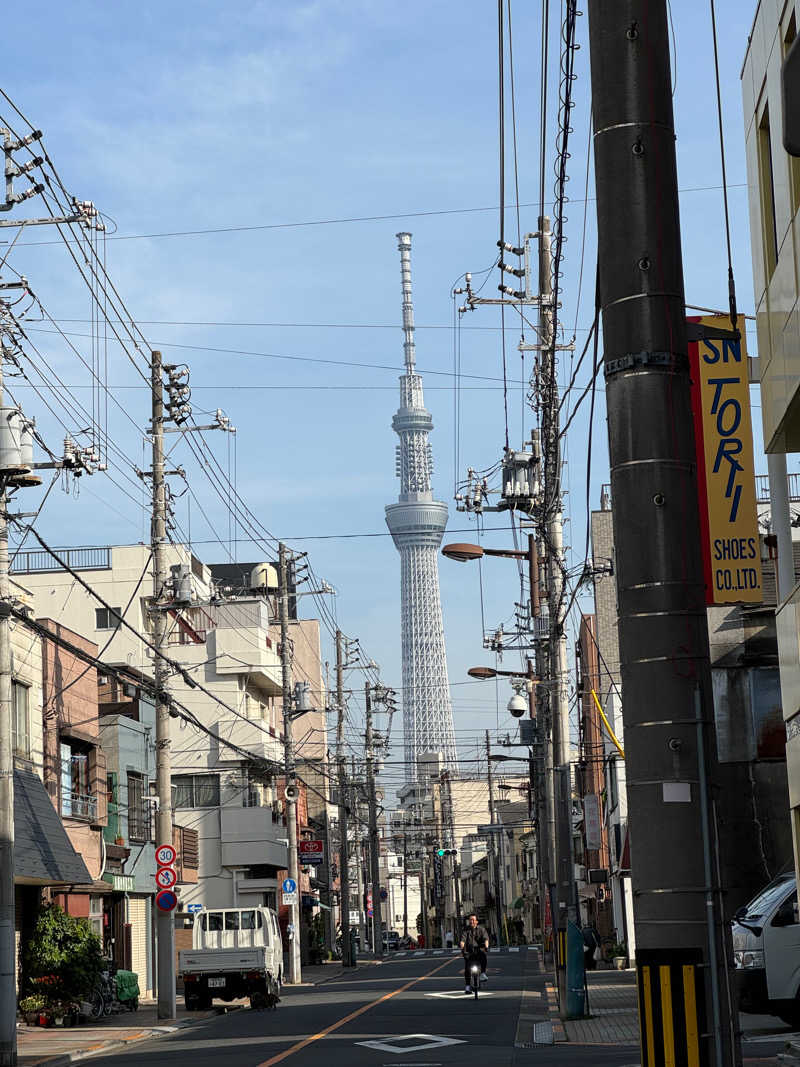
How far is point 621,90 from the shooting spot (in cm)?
753

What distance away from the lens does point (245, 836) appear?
6078 cm

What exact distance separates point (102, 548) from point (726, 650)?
3940 centimetres

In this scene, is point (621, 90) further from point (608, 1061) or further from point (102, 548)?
point (102, 548)

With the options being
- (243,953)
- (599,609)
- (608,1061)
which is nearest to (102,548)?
(599,609)

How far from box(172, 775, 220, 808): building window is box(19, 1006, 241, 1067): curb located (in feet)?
97.4

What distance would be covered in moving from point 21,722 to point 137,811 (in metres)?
11.6

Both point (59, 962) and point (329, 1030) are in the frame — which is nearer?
point (329, 1030)

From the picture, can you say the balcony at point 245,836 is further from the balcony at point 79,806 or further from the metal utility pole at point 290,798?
the balcony at point 79,806

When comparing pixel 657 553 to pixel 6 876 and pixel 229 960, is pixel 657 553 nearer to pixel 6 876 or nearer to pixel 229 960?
pixel 6 876

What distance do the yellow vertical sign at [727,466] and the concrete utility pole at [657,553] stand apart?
884 centimetres

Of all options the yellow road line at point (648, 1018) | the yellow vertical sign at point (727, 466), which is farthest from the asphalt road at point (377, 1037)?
the yellow road line at point (648, 1018)

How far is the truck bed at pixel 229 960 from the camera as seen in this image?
32.6 metres

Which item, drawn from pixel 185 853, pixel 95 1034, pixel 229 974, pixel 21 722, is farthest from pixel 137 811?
pixel 95 1034

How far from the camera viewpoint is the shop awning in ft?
101
